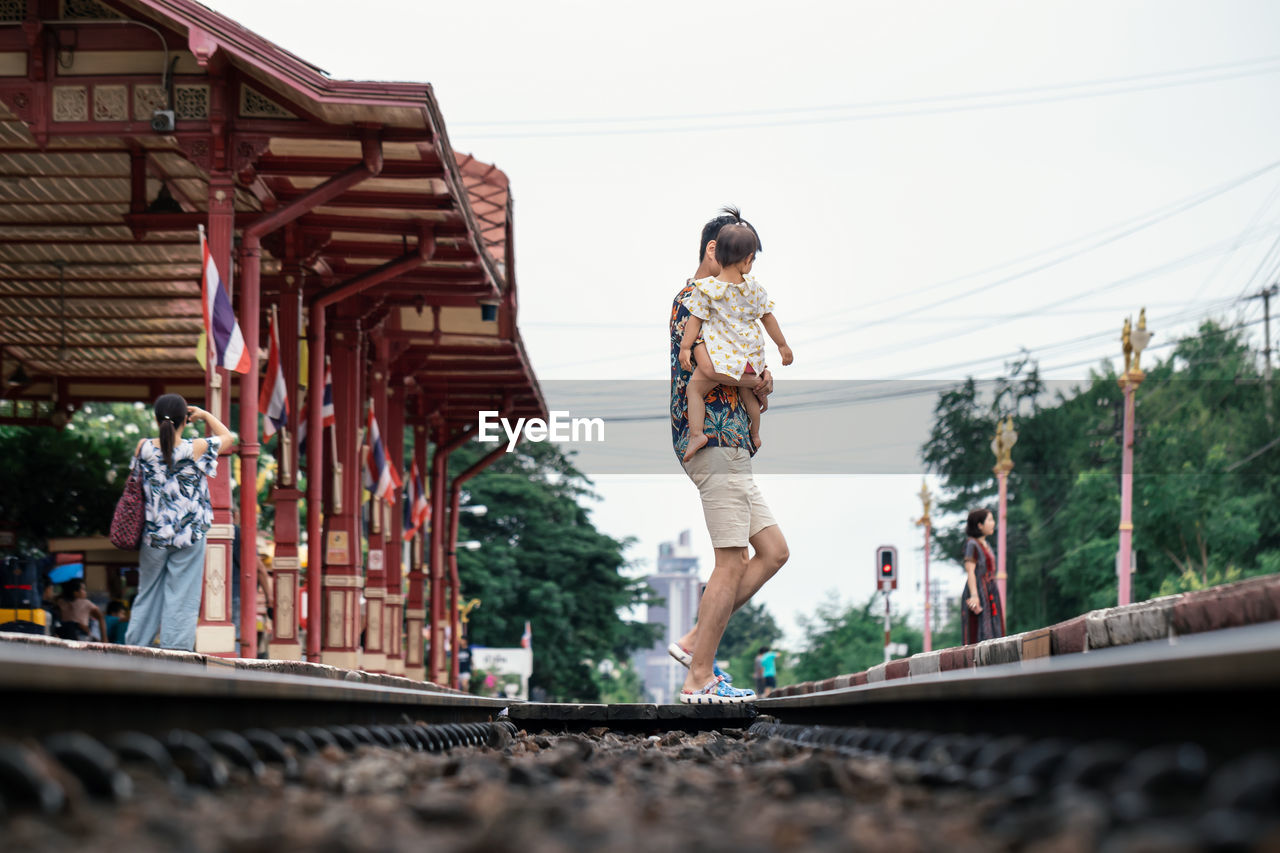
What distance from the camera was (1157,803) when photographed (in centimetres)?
172

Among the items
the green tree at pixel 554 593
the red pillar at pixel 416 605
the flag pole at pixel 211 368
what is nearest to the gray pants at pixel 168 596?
the flag pole at pixel 211 368

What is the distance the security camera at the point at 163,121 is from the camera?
40.5 feet

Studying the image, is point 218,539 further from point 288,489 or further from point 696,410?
point 696,410

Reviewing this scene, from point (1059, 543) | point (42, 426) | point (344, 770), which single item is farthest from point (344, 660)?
point (1059, 543)

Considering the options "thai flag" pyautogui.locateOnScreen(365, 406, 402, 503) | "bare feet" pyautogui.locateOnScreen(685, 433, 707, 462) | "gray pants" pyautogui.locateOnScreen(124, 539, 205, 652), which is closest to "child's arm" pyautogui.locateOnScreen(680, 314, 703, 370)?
"bare feet" pyautogui.locateOnScreen(685, 433, 707, 462)

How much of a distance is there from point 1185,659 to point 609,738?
16.5 feet

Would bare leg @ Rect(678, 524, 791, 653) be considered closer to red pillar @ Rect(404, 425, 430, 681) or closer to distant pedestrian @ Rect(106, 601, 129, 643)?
distant pedestrian @ Rect(106, 601, 129, 643)

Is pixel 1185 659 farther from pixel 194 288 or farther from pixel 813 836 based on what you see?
pixel 194 288

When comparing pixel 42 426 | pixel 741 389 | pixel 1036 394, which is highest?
pixel 1036 394

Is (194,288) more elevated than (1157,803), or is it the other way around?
(194,288)

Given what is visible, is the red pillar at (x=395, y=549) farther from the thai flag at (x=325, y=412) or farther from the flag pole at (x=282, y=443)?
the flag pole at (x=282, y=443)

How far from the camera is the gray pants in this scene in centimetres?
954

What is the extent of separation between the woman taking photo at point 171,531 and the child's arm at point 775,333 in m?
3.85

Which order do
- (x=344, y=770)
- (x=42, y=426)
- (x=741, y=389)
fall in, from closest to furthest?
(x=344, y=770) < (x=741, y=389) < (x=42, y=426)
